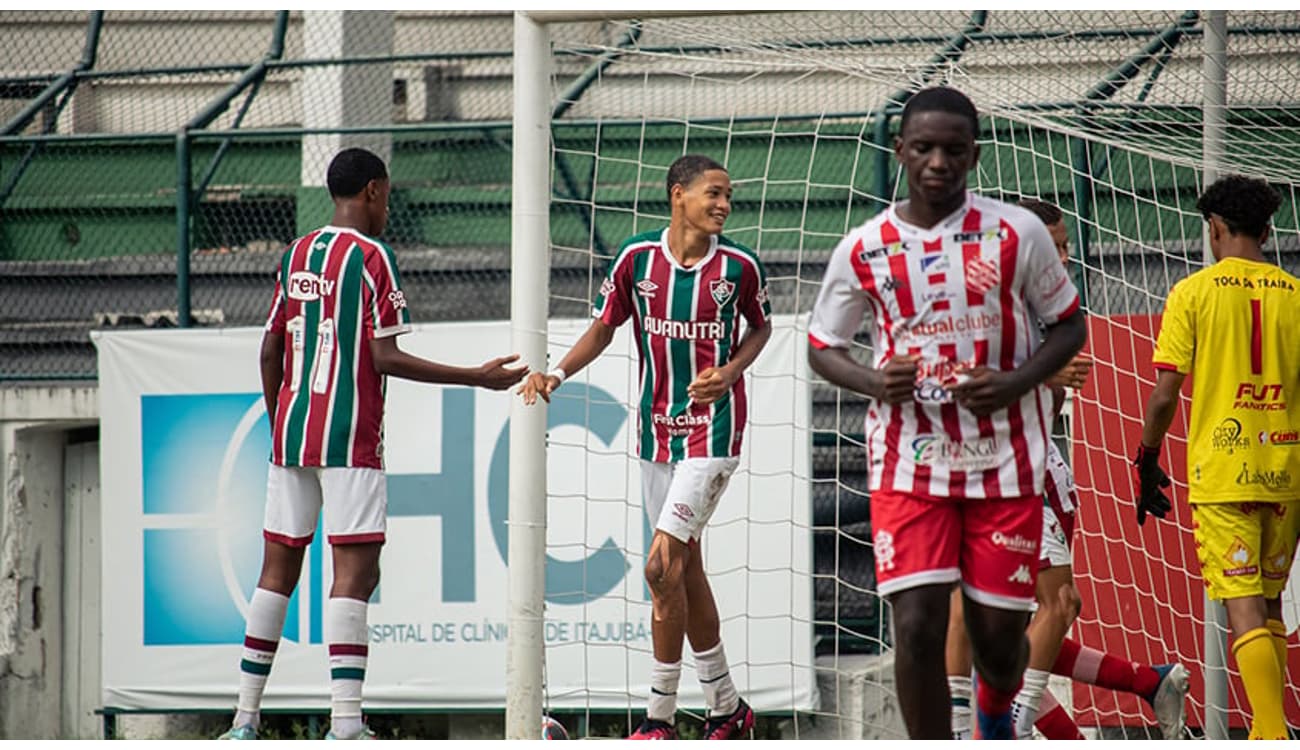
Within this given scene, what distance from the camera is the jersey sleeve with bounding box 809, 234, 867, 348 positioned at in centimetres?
451

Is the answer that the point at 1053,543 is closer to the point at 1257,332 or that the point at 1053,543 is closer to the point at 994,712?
the point at 1257,332

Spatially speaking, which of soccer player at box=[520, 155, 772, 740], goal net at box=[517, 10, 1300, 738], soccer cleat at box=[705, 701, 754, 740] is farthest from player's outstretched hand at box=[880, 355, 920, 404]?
goal net at box=[517, 10, 1300, 738]

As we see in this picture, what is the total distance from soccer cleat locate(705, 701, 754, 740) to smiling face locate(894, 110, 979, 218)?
9.04 ft

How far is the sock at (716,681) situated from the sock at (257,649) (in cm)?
165

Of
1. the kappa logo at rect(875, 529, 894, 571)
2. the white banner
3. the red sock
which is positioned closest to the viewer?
the kappa logo at rect(875, 529, 894, 571)

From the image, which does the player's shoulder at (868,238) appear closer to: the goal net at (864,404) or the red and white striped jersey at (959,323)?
the red and white striped jersey at (959,323)

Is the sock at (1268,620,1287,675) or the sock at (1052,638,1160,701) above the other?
the sock at (1268,620,1287,675)

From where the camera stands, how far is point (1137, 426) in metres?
8.07

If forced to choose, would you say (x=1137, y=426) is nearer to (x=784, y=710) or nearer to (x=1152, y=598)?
(x=1152, y=598)

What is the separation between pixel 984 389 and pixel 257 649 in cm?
296

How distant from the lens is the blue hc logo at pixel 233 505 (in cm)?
863

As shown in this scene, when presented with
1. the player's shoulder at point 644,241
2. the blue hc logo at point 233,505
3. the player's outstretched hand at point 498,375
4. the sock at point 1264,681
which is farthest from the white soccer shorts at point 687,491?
the blue hc logo at point 233,505

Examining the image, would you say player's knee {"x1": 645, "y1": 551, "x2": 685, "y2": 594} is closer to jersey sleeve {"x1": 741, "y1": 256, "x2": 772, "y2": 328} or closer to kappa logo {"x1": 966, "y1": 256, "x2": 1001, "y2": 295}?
jersey sleeve {"x1": 741, "y1": 256, "x2": 772, "y2": 328}

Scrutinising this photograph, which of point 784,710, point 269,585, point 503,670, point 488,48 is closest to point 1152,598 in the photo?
point 784,710
